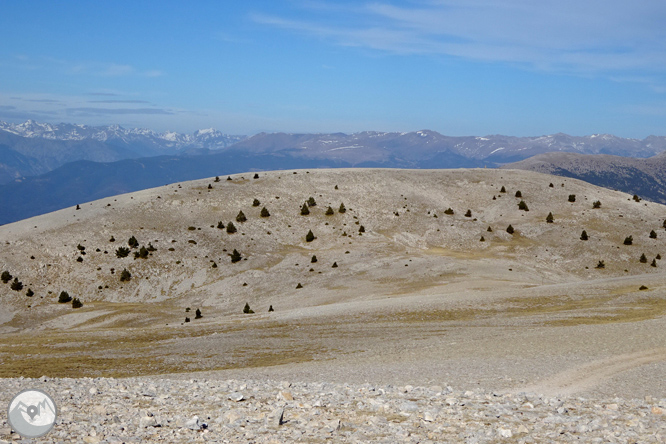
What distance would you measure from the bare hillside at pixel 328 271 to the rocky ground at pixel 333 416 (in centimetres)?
652

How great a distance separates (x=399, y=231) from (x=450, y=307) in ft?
170

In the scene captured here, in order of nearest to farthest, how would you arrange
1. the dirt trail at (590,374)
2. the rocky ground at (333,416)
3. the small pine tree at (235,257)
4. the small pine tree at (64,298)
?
the rocky ground at (333,416) < the dirt trail at (590,374) < the small pine tree at (64,298) < the small pine tree at (235,257)

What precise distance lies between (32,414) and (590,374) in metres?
22.9

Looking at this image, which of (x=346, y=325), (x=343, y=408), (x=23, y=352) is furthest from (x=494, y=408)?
(x=23, y=352)

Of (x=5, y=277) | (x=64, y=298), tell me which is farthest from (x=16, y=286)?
(x=64, y=298)

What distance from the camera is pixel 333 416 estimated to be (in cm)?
1581

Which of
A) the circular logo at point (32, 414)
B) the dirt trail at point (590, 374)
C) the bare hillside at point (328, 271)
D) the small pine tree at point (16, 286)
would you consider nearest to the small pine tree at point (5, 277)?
the small pine tree at point (16, 286)

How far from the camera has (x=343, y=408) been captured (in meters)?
16.7

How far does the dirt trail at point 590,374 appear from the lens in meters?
22.0

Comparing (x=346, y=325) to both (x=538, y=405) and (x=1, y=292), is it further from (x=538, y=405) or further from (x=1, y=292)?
(x=1, y=292)

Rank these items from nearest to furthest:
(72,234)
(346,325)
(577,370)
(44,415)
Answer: (44,415) < (577,370) < (346,325) < (72,234)

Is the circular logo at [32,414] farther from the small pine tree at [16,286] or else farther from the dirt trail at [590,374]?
the small pine tree at [16,286]

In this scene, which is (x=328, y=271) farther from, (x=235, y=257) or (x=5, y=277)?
(x=5, y=277)

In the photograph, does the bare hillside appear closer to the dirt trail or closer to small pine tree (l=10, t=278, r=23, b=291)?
the dirt trail
